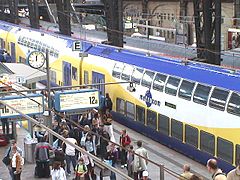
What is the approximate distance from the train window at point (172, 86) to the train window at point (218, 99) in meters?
2.18

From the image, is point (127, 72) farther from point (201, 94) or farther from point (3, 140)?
point (3, 140)

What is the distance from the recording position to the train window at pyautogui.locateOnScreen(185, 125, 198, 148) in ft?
55.9

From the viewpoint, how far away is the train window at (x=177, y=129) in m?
18.0

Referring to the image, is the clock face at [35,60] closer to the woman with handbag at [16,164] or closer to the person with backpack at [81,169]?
the woman with handbag at [16,164]

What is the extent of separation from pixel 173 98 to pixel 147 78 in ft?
7.59

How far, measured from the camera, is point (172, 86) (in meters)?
18.6

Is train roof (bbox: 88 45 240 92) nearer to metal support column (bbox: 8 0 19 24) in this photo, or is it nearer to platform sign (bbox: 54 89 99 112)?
platform sign (bbox: 54 89 99 112)

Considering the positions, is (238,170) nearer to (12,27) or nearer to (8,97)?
(8,97)

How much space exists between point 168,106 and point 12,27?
24.9 m

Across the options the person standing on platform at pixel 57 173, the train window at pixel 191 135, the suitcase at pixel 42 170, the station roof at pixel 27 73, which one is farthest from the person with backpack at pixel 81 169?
the station roof at pixel 27 73

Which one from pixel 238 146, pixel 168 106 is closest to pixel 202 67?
pixel 168 106

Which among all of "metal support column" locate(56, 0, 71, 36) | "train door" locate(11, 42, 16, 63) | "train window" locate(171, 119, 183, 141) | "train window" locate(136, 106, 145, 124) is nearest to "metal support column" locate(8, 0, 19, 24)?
"train door" locate(11, 42, 16, 63)

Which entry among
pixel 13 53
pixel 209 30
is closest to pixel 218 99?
pixel 209 30

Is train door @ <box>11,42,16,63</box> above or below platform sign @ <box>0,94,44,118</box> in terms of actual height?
below
